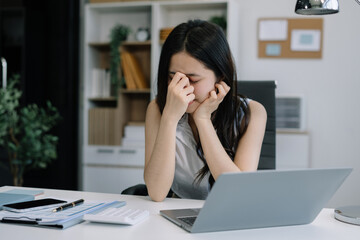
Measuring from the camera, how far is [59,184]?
396 centimetres

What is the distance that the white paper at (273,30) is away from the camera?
11.9 feet

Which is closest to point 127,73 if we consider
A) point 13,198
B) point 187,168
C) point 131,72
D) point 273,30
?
point 131,72

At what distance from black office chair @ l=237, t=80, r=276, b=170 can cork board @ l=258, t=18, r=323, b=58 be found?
1804mm

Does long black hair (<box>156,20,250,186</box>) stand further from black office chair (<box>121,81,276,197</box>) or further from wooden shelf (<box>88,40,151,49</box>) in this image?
wooden shelf (<box>88,40,151,49</box>)

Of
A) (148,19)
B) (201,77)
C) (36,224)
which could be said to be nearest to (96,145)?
(148,19)

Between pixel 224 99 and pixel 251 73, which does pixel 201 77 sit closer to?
pixel 224 99

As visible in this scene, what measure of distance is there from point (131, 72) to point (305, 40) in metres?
1.37

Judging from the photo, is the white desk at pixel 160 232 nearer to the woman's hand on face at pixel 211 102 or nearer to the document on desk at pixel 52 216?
the document on desk at pixel 52 216

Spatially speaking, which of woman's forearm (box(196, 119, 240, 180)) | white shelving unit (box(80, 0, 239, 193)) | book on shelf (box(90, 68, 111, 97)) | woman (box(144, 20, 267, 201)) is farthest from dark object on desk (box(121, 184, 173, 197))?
book on shelf (box(90, 68, 111, 97))

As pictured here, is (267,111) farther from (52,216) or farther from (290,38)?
(290,38)

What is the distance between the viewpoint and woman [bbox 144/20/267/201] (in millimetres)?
1503

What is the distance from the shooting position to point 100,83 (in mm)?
3809

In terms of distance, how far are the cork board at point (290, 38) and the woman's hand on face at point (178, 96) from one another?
227 cm

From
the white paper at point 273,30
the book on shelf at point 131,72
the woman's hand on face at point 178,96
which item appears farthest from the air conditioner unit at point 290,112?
the woman's hand on face at point 178,96
